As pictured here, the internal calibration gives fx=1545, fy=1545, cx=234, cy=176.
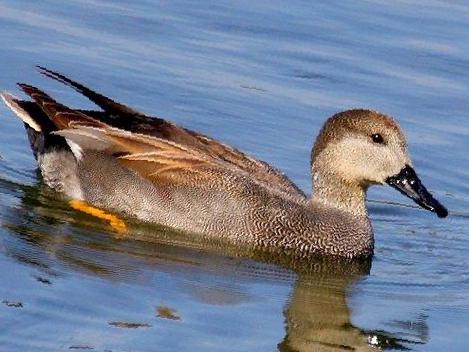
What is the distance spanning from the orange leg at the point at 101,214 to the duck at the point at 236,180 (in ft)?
0.16

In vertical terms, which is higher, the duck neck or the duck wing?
the duck wing

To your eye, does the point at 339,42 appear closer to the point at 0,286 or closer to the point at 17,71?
the point at 17,71

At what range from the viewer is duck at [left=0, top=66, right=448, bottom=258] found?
10.0 m

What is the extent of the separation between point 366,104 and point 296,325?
441cm

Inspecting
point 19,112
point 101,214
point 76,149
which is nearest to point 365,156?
point 101,214

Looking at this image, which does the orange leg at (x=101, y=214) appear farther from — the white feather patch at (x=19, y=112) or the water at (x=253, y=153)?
the white feather patch at (x=19, y=112)

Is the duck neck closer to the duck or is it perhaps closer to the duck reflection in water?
the duck

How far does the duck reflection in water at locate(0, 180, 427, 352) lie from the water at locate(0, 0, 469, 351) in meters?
0.02

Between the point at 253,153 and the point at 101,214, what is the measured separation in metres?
1.91

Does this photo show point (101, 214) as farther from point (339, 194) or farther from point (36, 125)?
point (339, 194)

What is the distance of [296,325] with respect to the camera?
8625 millimetres

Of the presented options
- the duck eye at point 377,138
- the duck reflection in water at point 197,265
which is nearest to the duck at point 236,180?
the duck eye at point 377,138

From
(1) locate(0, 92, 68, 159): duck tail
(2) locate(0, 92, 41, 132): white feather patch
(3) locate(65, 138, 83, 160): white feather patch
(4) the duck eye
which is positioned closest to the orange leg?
(3) locate(65, 138, 83, 160): white feather patch

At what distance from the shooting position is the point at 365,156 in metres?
10.1
